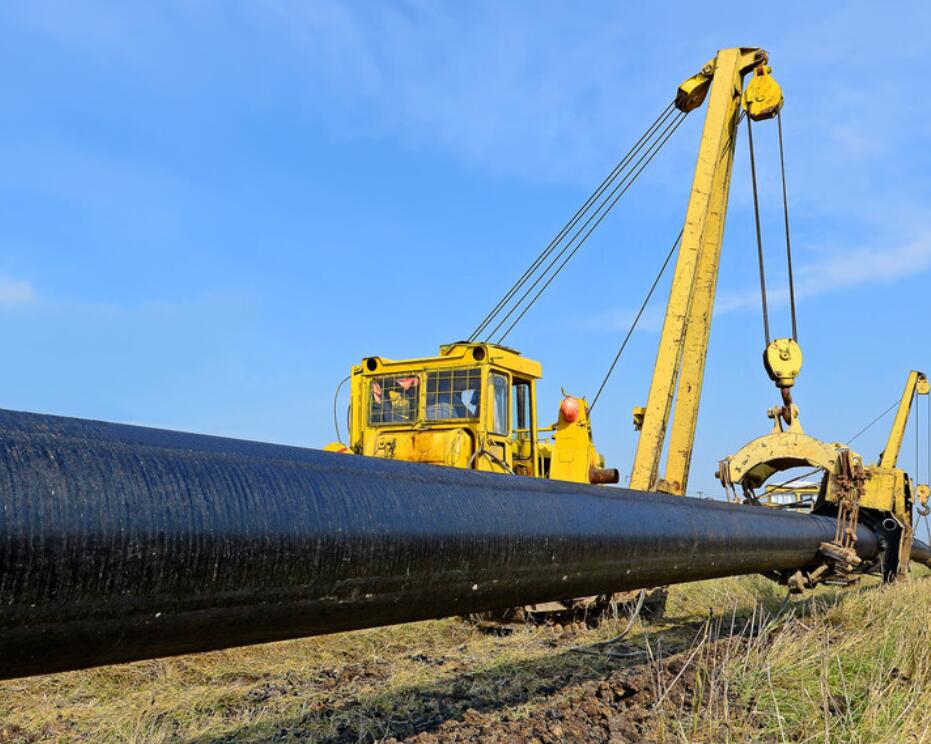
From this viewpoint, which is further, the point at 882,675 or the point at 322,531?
the point at 882,675

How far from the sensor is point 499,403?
9023mm

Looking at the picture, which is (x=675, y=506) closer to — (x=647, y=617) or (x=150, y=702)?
(x=150, y=702)

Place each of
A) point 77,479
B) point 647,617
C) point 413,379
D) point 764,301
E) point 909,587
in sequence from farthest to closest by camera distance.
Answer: point 764,301 < point 413,379 < point 647,617 < point 909,587 < point 77,479

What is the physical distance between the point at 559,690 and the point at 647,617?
408 centimetres

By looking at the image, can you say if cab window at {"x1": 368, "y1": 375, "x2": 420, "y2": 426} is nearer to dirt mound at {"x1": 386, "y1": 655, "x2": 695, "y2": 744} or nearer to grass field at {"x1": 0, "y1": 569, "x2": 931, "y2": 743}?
grass field at {"x1": 0, "y1": 569, "x2": 931, "y2": 743}

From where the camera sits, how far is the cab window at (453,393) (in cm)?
885

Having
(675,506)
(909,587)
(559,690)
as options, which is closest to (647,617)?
(909,587)

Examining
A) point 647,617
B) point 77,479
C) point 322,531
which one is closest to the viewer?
point 77,479

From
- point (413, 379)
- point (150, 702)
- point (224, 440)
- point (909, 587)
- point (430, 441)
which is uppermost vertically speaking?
point (413, 379)

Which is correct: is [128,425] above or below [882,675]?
above

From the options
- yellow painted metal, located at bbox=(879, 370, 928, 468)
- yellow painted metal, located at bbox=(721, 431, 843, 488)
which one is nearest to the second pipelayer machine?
yellow painted metal, located at bbox=(721, 431, 843, 488)

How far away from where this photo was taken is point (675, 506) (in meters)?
3.11

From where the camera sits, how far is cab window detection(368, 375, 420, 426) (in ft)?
30.0

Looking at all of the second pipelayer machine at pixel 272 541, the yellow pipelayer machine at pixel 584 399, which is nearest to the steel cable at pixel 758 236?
the yellow pipelayer machine at pixel 584 399
